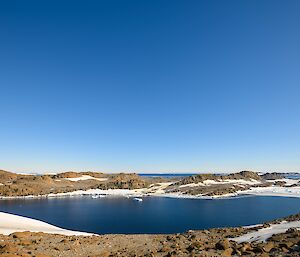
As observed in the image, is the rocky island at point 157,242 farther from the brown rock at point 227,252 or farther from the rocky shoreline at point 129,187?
the rocky shoreline at point 129,187

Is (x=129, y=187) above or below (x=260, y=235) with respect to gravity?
above

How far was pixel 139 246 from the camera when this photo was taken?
62.6ft

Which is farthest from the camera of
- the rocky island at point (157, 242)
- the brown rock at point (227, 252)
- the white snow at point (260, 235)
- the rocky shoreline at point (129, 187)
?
the rocky shoreline at point (129, 187)

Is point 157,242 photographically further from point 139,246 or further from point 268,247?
point 268,247

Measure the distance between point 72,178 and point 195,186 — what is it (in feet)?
158

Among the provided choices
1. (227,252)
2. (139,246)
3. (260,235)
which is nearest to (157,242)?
(139,246)

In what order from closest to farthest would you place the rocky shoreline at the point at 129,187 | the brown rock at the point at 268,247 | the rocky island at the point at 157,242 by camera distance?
the brown rock at the point at 268,247, the rocky island at the point at 157,242, the rocky shoreline at the point at 129,187

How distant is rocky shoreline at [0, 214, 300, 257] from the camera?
15008 mm

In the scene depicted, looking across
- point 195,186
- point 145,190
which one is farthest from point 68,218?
point 195,186

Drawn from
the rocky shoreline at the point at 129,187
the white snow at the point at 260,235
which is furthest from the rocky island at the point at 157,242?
the rocky shoreline at the point at 129,187

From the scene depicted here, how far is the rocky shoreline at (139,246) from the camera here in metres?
15.0

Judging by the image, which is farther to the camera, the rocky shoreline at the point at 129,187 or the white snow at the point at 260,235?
the rocky shoreline at the point at 129,187

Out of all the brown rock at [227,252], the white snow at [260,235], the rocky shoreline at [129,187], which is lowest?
the white snow at [260,235]

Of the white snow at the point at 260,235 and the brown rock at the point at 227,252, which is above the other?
the brown rock at the point at 227,252
